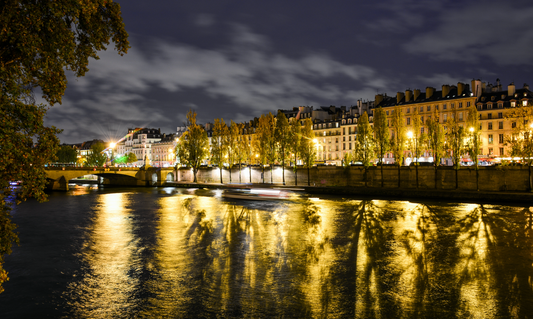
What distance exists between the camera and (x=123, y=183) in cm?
10169

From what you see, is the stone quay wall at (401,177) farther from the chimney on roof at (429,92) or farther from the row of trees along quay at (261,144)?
the chimney on roof at (429,92)

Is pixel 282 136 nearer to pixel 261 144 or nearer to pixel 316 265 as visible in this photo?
pixel 261 144

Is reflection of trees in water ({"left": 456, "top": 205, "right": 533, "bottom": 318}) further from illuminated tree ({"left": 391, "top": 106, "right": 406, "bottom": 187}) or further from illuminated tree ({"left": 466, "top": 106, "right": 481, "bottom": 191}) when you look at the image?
illuminated tree ({"left": 391, "top": 106, "right": 406, "bottom": 187})

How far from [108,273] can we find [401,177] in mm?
54571

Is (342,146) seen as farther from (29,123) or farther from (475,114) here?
(29,123)

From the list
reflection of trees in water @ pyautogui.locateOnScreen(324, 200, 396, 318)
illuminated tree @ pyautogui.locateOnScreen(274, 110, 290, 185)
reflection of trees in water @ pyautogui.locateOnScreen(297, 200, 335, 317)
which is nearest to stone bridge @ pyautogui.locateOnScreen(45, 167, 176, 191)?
illuminated tree @ pyautogui.locateOnScreen(274, 110, 290, 185)

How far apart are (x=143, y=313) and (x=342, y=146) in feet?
343

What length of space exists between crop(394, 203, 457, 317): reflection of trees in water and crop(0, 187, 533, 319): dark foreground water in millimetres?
77

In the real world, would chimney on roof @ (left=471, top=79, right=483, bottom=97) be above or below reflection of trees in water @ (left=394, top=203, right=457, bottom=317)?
above

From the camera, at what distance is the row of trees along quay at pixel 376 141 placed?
5857cm

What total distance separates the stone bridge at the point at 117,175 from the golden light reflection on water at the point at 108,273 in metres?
49.3

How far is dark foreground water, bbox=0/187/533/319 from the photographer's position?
16.8 m

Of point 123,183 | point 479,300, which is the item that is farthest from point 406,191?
point 123,183

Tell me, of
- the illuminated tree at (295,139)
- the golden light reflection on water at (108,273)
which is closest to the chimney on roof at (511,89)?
the illuminated tree at (295,139)
